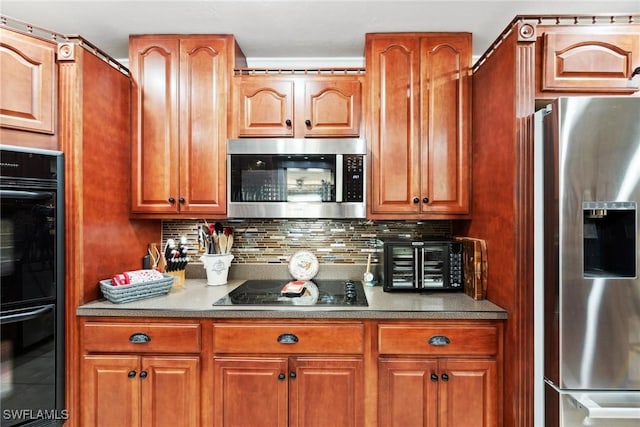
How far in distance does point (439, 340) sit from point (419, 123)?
3.92ft

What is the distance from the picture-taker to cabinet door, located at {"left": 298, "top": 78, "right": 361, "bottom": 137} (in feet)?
6.15

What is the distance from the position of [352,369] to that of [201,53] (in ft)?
6.47

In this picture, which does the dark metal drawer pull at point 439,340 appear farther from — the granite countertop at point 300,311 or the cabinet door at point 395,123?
the cabinet door at point 395,123

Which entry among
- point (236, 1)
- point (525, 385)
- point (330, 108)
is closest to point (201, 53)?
point (236, 1)

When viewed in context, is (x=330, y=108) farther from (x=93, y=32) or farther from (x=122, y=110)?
(x=93, y=32)

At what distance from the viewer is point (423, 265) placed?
180cm

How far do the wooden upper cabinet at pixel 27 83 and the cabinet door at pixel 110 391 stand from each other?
1.17m

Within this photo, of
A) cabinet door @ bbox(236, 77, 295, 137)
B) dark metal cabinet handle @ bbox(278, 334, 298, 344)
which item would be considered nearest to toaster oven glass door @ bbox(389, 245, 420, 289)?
dark metal cabinet handle @ bbox(278, 334, 298, 344)

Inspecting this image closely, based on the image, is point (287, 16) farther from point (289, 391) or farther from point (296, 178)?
point (289, 391)

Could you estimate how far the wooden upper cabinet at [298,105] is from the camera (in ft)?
6.15

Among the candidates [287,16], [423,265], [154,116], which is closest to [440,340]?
[423,265]

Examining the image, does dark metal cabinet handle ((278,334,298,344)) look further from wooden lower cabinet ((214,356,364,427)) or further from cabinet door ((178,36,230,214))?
cabinet door ((178,36,230,214))

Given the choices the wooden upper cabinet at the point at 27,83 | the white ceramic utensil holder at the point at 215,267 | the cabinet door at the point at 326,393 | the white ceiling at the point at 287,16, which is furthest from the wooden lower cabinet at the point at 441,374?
the wooden upper cabinet at the point at 27,83

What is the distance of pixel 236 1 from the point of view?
163 cm
